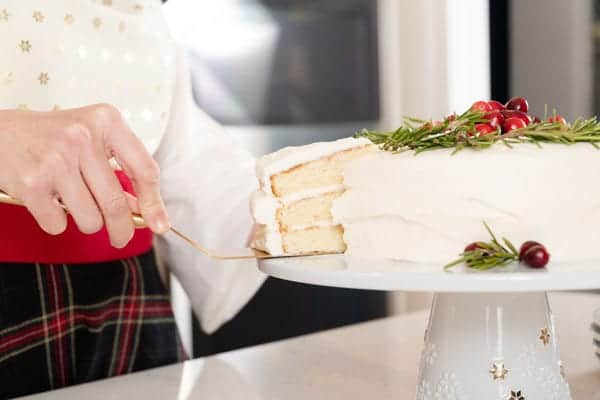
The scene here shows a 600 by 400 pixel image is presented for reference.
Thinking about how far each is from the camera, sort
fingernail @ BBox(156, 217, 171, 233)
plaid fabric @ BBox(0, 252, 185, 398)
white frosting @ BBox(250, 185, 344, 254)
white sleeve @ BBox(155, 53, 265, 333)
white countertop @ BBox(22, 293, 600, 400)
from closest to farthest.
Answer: fingernail @ BBox(156, 217, 171, 233), white frosting @ BBox(250, 185, 344, 254), white countertop @ BBox(22, 293, 600, 400), plaid fabric @ BBox(0, 252, 185, 398), white sleeve @ BBox(155, 53, 265, 333)

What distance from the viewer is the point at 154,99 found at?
1340mm

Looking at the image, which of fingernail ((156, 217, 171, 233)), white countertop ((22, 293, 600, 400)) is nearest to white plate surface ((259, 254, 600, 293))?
fingernail ((156, 217, 171, 233))

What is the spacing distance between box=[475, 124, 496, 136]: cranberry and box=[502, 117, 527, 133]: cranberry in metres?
0.02

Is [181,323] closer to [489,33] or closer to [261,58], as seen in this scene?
[261,58]

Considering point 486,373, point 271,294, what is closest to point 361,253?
point 486,373

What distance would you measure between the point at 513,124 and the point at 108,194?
1.35 ft

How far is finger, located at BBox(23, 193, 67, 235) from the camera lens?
783mm

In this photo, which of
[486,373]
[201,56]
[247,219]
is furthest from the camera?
[201,56]

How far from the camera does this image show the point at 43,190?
0.78 meters

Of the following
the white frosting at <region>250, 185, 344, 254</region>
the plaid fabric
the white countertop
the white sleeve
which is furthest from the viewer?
the white sleeve

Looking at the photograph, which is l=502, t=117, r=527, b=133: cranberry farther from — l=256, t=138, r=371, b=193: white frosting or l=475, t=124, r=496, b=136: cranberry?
l=256, t=138, r=371, b=193: white frosting

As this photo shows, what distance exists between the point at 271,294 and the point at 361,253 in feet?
5.46

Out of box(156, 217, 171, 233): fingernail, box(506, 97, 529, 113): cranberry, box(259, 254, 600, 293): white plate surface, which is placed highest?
box(506, 97, 529, 113): cranberry

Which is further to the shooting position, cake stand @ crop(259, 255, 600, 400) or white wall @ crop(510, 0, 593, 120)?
white wall @ crop(510, 0, 593, 120)
